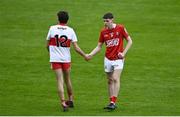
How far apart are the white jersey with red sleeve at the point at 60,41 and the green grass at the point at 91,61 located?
122cm

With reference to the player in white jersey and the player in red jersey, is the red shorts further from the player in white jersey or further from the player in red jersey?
the player in red jersey

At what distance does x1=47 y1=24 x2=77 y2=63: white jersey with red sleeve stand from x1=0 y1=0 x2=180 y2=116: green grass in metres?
1.22

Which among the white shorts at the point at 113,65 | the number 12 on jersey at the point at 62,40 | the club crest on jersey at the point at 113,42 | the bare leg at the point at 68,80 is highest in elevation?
the number 12 on jersey at the point at 62,40

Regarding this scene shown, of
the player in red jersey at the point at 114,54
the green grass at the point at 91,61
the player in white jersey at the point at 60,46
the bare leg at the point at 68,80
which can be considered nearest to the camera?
the player in white jersey at the point at 60,46

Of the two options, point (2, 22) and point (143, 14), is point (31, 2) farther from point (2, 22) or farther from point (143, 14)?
point (143, 14)

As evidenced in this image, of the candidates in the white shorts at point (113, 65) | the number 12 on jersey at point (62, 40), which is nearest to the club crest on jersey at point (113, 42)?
the white shorts at point (113, 65)

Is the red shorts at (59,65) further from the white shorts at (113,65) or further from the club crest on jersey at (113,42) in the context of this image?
the club crest on jersey at (113,42)

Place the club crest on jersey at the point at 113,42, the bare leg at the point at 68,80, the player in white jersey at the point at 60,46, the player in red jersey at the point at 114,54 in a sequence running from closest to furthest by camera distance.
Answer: the player in white jersey at the point at 60,46 < the bare leg at the point at 68,80 < the player in red jersey at the point at 114,54 < the club crest on jersey at the point at 113,42

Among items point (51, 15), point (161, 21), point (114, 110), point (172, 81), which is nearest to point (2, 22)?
point (51, 15)

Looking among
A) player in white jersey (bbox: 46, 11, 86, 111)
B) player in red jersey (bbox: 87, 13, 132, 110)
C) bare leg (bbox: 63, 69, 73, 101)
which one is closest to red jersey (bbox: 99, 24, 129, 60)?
player in red jersey (bbox: 87, 13, 132, 110)

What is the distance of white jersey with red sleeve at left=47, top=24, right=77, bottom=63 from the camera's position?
15.4 m

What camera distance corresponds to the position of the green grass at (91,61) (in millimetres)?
16453

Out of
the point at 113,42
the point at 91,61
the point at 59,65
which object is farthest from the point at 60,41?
the point at 91,61

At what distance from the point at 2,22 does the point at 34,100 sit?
10.3 m
